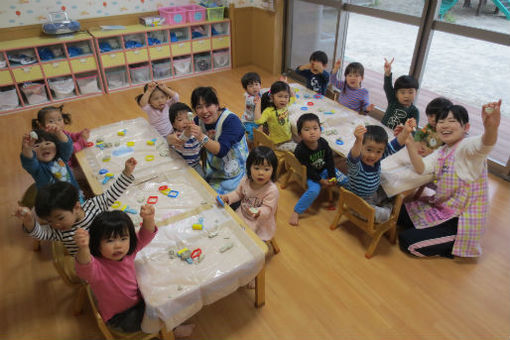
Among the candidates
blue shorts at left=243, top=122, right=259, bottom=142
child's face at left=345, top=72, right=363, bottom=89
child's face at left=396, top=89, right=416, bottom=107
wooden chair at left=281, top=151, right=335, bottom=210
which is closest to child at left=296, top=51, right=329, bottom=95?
child's face at left=345, top=72, right=363, bottom=89

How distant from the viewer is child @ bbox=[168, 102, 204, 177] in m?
2.73

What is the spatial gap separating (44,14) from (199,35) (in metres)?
2.36

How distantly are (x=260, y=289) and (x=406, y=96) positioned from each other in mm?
2306

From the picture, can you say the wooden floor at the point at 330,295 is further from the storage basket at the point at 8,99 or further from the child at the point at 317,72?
the storage basket at the point at 8,99

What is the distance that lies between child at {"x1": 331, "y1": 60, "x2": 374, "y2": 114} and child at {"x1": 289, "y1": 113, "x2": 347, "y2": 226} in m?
1.10

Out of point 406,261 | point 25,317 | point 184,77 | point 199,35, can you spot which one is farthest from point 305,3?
point 25,317

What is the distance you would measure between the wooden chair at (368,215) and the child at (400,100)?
3.65ft

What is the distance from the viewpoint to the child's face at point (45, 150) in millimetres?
2422

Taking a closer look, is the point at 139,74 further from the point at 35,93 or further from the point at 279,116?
the point at 279,116

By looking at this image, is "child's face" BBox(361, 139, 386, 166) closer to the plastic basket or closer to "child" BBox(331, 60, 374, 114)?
"child" BBox(331, 60, 374, 114)

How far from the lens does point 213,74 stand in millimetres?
6496

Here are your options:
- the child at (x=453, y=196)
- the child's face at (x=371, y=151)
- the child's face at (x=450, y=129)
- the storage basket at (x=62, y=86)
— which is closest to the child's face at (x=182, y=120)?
the child's face at (x=371, y=151)

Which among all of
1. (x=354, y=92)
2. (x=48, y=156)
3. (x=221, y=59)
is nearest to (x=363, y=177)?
(x=354, y=92)

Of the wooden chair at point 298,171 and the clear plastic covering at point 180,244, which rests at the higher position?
the clear plastic covering at point 180,244
